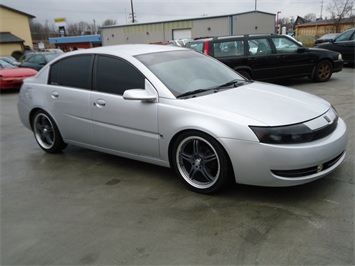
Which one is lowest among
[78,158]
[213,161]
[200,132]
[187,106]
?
[78,158]

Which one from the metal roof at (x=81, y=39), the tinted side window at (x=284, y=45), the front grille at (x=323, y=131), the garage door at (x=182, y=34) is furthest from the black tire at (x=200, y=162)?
the metal roof at (x=81, y=39)

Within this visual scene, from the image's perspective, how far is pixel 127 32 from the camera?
45938mm

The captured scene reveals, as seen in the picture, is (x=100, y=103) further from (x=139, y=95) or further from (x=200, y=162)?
(x=200, y=162)

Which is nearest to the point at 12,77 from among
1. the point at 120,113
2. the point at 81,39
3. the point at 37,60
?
the point at 37,60

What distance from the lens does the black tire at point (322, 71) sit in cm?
1034

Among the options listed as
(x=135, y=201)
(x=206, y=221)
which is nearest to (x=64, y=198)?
(x=135, y=201)

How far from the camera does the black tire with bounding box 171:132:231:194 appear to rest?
3264mm

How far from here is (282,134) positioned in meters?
3.02

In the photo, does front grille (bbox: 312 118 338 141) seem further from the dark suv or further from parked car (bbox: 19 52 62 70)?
parked car (bbox: 19 52 62 70)

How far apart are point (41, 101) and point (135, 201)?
8.01 ft

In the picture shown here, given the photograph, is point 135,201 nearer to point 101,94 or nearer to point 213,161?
point 213,161

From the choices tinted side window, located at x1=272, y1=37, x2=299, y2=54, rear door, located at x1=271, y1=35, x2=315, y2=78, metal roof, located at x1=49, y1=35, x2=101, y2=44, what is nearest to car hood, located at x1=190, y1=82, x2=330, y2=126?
rear door, located at x1=271, y1=35, x2=315, y2=78

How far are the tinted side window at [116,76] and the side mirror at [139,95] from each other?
0.72 feet

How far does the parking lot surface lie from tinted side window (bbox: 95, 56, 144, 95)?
1.06 m
